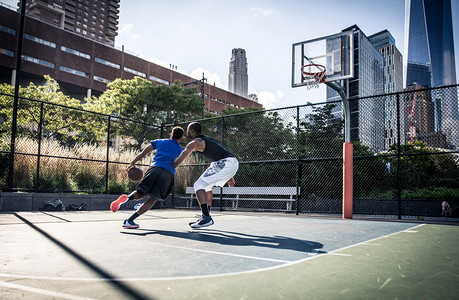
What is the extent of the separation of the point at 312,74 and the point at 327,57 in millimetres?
670

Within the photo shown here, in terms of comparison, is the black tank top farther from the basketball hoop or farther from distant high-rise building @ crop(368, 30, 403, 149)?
distant high-rise building @ crop(368, 30, 403, 149)

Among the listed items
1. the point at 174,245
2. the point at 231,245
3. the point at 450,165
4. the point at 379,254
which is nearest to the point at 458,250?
the point at 379,254

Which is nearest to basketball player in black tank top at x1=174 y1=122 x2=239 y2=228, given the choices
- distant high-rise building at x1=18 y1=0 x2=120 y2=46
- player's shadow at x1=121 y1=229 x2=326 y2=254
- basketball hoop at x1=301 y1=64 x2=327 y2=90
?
player's shadow at x1=121 y1=229 x2=326 y2=254

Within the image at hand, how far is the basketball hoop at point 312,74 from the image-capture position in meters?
9.60

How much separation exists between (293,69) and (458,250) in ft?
25.9

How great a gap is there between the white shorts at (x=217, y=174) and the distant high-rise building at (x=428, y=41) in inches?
6725

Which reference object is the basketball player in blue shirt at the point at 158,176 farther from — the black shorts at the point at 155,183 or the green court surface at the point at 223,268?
the green court surface at the point at 223,268

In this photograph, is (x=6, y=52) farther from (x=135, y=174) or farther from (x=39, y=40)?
(x=135, y=174)

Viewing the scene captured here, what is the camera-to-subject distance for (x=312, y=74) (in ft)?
32.4

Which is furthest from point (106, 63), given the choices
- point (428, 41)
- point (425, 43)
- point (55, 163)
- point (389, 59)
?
point (428, 41)

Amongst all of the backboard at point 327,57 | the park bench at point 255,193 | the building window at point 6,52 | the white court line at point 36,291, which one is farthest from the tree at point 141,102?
the white court line at point 36,291

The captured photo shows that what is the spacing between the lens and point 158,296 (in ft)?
5.53

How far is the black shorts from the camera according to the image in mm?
4672

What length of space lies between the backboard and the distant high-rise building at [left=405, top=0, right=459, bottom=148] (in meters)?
164
